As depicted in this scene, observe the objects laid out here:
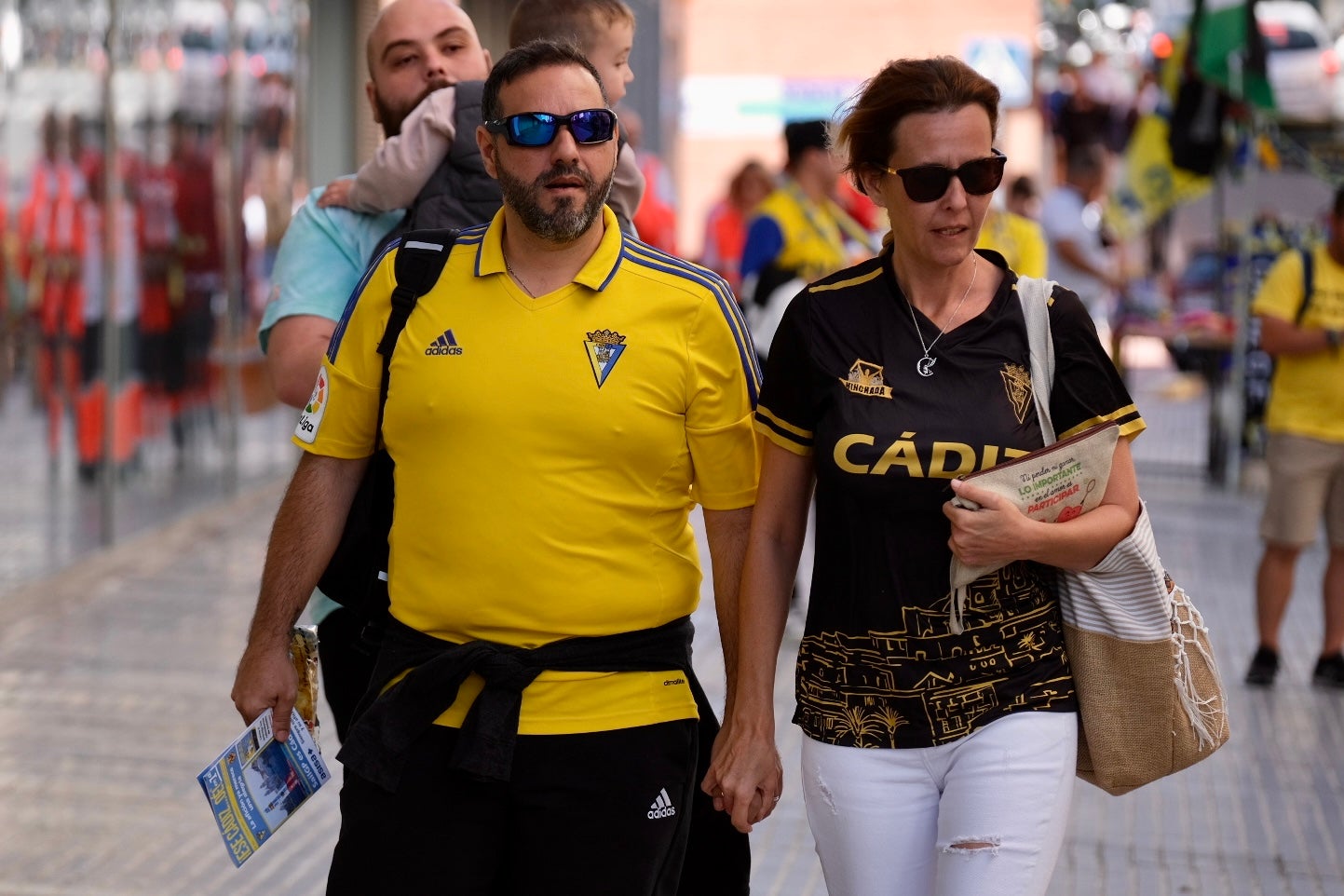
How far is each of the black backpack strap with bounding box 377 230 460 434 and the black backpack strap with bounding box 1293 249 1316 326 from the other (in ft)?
17.4

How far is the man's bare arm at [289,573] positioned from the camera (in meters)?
3.21

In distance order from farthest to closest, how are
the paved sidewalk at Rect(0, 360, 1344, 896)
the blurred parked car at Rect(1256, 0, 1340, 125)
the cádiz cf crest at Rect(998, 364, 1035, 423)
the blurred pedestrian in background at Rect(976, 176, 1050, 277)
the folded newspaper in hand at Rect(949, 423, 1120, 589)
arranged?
the blurred parked car at Rect(1256, 0, 1340, 125) → the blurred pedestrian in background at Rect(976, 176, 1050, 277) → the paved sidewalk at Rect(0, 360, 1344, 896) → the cádiz cf crest at Rect(998, 364, 1035, 423) → the folded newspaper in hand at Rect(949, 423, 1120, 589)

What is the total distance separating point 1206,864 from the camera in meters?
5.36

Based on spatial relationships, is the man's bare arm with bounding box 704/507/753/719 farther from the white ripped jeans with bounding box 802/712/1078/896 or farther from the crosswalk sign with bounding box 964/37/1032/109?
the crosswalk sign with bounding box 964/37/1032/109

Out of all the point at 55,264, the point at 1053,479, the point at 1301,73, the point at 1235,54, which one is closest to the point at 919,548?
the point at 1053,479

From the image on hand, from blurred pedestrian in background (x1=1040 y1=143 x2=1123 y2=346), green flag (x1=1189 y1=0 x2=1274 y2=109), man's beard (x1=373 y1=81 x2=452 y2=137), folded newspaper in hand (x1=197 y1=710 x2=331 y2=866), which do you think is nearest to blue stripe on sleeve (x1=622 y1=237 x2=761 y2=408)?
man's beard (x1=373 y1=81 x2=452 y2=137)

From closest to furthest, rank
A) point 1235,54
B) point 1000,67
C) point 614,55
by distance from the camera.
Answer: point 614,55, point 1235,54, point 1000,67

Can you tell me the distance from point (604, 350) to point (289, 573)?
0.73 meters

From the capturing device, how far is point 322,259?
3.71 meters

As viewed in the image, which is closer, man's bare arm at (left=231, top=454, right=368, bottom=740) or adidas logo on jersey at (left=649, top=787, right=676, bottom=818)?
adidas logo on jersey at (left=649, top=787, right=676, bottom=818)

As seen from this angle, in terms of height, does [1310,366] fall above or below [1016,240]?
below

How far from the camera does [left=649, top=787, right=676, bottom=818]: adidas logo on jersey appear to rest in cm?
301

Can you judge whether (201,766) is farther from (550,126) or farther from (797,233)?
(550,126)

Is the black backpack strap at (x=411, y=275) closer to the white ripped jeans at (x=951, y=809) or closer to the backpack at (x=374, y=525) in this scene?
the backpack at (x=374, y=525)
